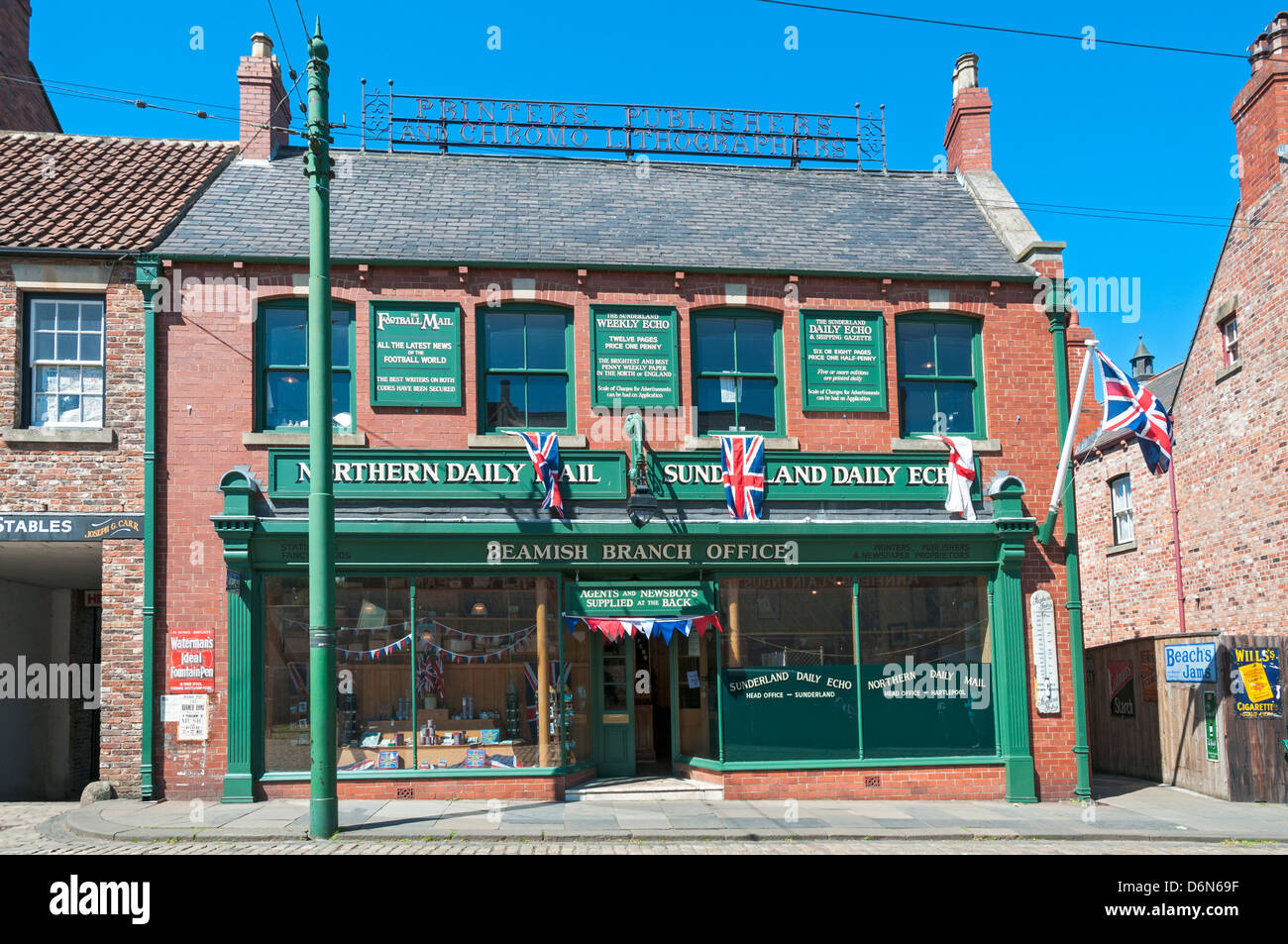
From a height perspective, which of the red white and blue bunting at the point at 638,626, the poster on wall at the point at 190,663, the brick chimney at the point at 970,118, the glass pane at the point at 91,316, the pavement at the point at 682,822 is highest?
the brick chimney at the point at 970,118

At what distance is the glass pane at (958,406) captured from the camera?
1566 centimetres

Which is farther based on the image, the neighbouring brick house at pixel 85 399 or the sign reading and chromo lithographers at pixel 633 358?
the sign reading and chromo lithographers at pixel 633 358

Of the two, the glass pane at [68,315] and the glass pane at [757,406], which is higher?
the glass pane at [68,315]

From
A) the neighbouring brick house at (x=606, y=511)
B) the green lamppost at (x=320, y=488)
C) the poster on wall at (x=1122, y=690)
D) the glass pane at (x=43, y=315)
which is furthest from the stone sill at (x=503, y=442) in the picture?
the poster on wall at (x=1122, y=690)

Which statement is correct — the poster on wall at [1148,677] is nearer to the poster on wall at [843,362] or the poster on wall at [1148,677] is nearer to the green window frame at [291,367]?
the poster on wall at [843,362]

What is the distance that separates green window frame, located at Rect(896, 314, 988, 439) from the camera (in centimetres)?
1559

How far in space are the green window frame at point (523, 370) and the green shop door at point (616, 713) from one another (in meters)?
3.22

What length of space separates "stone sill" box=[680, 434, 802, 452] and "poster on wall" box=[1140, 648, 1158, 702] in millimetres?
7529

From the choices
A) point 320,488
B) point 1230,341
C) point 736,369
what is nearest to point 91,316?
point 320,488

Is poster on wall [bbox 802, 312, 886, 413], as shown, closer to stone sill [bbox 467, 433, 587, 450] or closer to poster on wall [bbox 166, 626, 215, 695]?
stone sill [bbox 467, 433, 587, 450]

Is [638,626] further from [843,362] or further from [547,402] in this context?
[843,362]

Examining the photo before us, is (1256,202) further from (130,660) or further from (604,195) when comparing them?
(130,660)

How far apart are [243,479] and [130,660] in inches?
108

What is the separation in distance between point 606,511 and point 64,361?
7524mm
